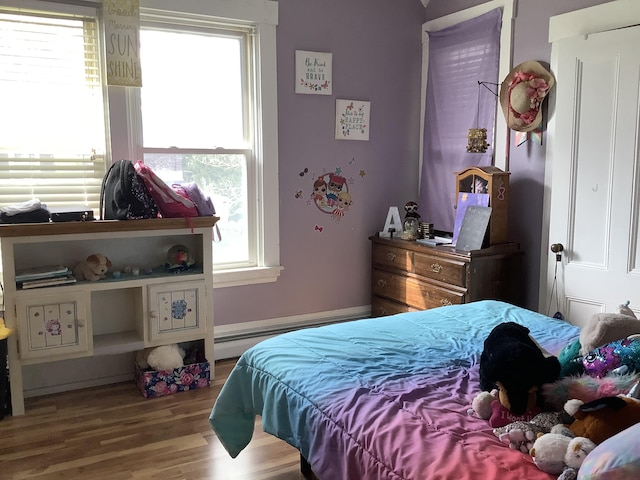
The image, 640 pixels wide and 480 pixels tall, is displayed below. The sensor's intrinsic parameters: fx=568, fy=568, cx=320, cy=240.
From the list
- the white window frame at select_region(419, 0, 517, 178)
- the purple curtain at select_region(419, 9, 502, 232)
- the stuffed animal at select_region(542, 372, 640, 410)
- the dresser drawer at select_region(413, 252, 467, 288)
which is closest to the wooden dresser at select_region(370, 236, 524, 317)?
the dresser drawer at select_region(413, 252, 467, 288)

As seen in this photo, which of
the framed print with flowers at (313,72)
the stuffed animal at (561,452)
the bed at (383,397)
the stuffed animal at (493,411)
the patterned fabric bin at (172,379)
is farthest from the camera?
the framed print with flowers at (313,72)

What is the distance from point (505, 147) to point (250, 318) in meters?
1.94

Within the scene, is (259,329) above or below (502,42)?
below

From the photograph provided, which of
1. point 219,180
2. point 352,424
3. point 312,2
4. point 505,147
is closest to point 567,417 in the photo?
point 352,424

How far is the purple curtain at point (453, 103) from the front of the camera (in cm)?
356

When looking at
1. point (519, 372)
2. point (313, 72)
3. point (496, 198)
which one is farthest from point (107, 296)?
point (519, 372)

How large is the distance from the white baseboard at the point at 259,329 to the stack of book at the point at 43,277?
1018mm

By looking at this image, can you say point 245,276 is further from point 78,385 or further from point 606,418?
point 606,418

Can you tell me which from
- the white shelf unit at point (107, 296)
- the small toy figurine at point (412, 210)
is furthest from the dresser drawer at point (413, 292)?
the white shelf unit at point (107, 296)

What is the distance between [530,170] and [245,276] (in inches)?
72.9

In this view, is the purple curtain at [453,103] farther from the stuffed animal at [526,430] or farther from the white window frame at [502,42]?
the stuffed animal at [526,430]

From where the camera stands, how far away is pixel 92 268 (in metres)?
2.96

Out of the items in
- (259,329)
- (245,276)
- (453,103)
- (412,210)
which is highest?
(453,103)

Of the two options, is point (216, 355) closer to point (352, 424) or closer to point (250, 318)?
point (250, 318)
